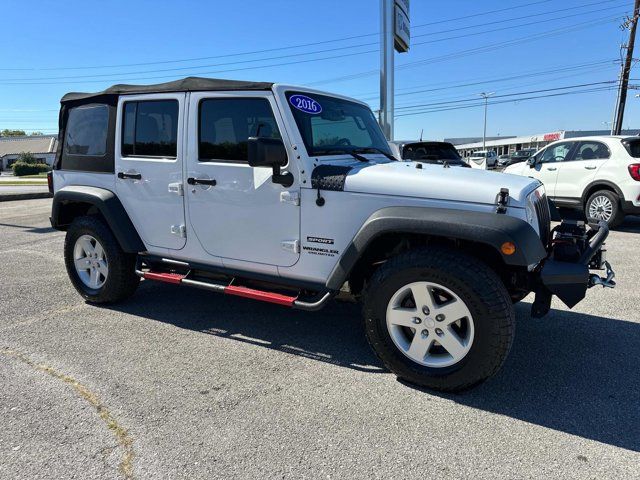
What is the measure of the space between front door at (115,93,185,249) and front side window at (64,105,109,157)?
236 mm

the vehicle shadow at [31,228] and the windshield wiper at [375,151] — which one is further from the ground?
the windshield wiper at [375,151]

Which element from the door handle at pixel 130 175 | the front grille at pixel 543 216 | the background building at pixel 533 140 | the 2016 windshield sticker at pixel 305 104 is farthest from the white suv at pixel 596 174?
the background building at pixel 533 140

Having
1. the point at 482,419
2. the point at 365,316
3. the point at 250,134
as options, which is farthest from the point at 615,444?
the point at 250,134

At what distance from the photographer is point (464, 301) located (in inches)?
111

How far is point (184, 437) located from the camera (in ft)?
8.44

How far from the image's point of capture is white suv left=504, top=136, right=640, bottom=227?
815 centimetres

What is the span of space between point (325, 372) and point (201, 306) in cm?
189

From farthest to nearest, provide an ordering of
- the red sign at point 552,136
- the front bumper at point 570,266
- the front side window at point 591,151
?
the red sign at point 552,136 < the front side window at point 591,151 < the front bumper at point 570,266

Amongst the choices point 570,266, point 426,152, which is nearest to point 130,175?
point 570,266

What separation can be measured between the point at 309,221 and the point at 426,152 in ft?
24.0

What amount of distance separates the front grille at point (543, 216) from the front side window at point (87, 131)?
→ 375 centimetres

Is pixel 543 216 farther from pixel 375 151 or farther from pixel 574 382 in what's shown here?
pixel 375 151

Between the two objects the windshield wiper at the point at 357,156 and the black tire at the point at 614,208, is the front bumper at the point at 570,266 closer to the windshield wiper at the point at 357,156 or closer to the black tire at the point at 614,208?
the windshield wiper at the point at 357,156

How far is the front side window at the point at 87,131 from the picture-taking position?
445 cm
